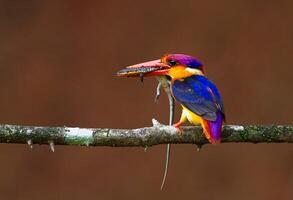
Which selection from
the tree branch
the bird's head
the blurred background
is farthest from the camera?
the blurred background

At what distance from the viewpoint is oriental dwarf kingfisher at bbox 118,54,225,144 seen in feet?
9.86

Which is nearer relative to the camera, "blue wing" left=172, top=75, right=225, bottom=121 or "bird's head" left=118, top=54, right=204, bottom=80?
"blue wing" left=172, top=75, right=225, bottom=121

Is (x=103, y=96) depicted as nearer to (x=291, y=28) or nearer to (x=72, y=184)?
(x=72, y=184)

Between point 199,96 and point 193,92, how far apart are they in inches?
1.2

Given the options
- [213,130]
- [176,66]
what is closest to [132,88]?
[176,66]

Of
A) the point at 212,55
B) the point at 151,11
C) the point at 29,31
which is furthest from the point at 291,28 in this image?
the point at 29,31

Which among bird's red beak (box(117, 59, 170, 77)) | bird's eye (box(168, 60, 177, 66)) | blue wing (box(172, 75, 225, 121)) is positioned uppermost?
bird's eye (box(168, 60, 177, 66))

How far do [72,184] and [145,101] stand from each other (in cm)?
62

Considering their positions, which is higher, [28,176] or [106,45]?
[106,45]

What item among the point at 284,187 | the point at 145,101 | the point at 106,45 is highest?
the point at 106,45

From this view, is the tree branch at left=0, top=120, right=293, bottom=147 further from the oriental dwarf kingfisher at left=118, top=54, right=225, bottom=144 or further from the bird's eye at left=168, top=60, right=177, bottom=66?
the bird's eye at left=168, top=60, right=177, bottom=66

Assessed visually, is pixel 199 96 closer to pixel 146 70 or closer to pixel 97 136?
pixel 146 70

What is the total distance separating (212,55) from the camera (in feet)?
17.4

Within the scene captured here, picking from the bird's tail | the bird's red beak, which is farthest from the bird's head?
the bird's tail
